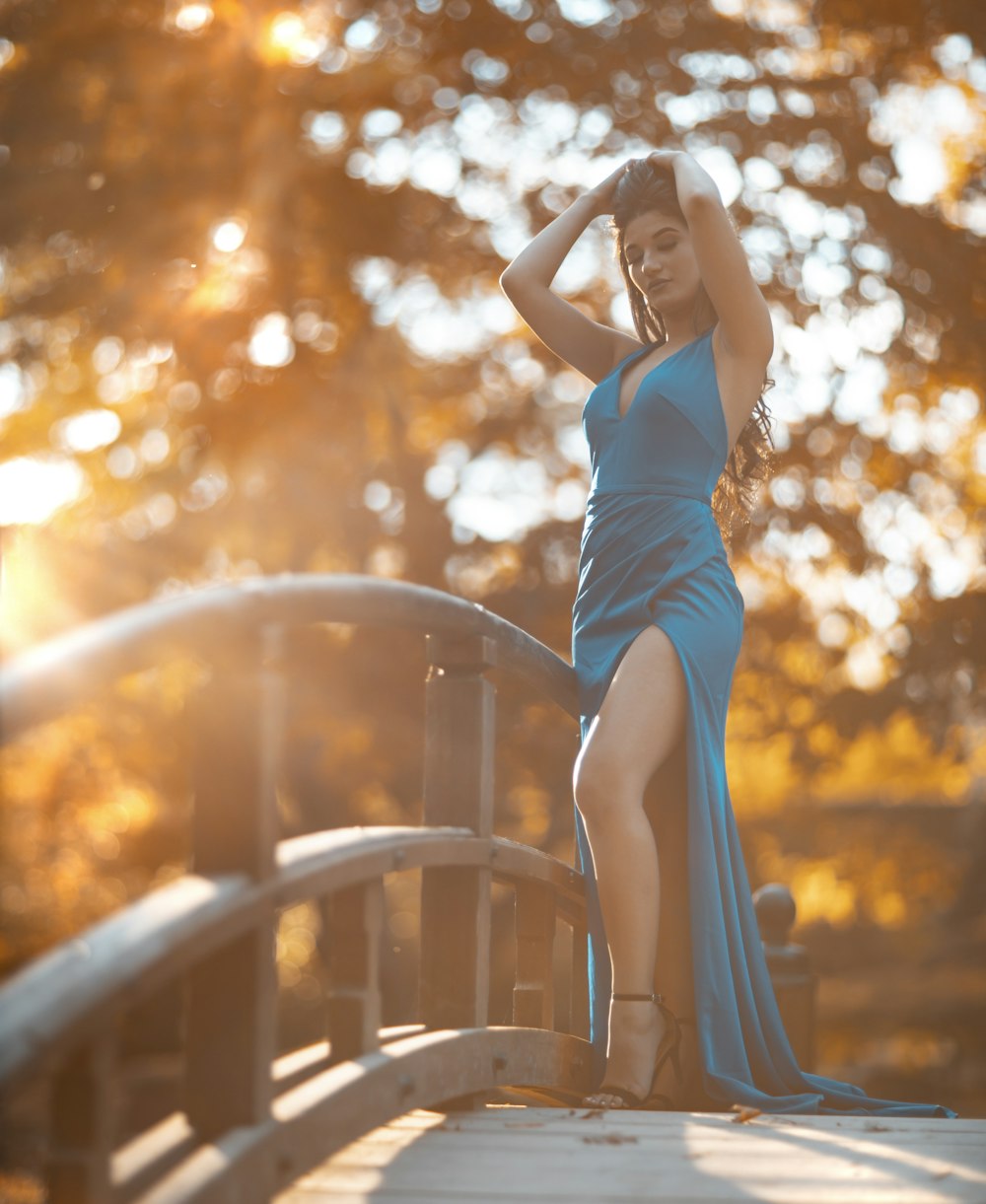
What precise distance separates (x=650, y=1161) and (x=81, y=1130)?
1076 millimetres

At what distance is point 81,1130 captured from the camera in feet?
5.18

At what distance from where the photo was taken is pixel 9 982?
1445 mm

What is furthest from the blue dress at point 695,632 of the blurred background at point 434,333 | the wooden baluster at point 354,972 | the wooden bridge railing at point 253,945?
the blurred background at point 434,333

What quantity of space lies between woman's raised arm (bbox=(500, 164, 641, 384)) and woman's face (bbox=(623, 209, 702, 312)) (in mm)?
290

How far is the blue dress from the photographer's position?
10.9 feet

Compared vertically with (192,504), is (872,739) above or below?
below

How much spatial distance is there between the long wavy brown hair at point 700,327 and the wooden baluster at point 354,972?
5.34ft

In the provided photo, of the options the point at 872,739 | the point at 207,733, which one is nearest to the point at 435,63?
the point at 872,739

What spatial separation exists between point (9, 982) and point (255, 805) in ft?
1.83

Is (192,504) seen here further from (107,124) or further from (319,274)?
(107,124)

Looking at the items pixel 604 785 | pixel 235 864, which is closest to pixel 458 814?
pixel 604 785

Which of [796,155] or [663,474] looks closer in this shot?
[663,474]

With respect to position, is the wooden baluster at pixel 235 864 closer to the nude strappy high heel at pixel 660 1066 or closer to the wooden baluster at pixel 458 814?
the wooden baluster at pixel 458 814

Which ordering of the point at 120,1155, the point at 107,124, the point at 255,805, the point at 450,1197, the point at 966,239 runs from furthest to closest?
the point at 966,239, the point at 107,124, the point at 450,1197, the point at 255,805, the point at 120,1155
